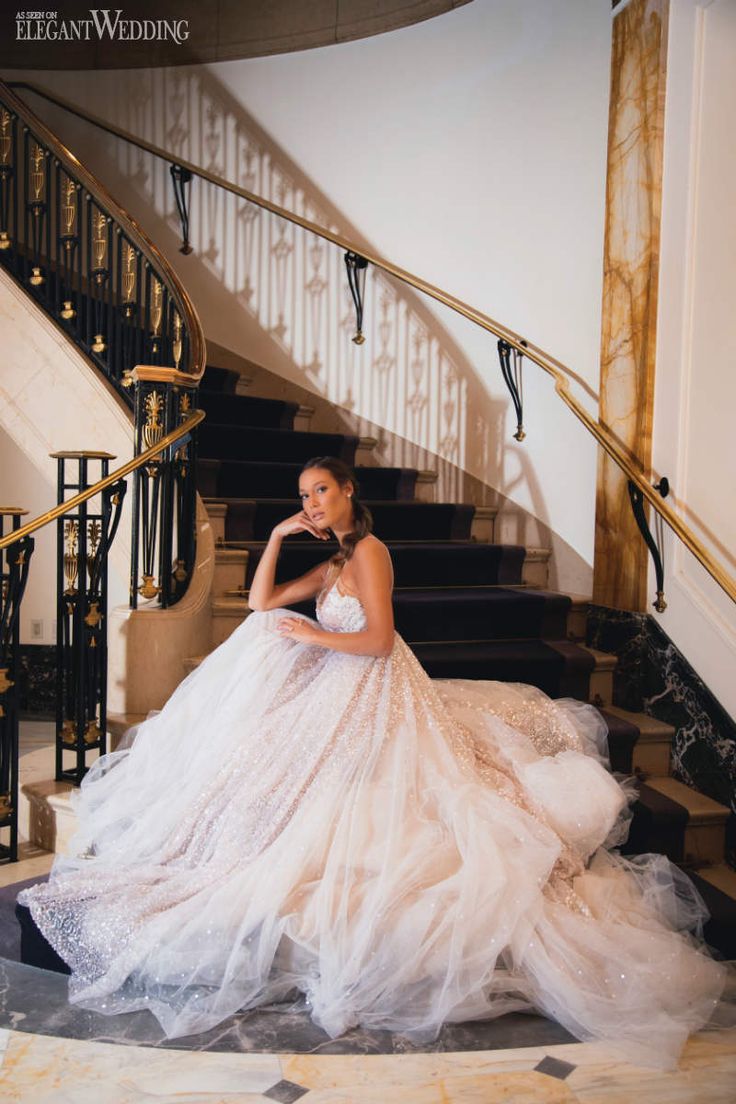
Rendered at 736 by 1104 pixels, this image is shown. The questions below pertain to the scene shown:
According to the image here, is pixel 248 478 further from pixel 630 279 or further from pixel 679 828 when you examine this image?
pixel 679 828

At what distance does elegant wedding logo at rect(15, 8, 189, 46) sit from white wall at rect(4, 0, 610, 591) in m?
0.25

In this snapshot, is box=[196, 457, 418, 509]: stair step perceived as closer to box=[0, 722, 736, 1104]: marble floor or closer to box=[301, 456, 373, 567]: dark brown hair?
box=[301, 456, 373, 567]: dark brown hair

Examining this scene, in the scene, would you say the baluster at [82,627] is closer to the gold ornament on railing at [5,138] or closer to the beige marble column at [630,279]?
the beige marble column at [630,279]

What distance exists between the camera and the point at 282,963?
9.25 ft

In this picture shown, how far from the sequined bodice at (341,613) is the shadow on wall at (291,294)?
7.24 feet

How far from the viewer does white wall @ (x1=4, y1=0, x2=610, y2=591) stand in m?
5.11

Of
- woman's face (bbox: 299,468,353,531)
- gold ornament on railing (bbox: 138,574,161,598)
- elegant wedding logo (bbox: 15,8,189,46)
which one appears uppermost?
elegant wedding logo (bbox: 15,8,189,46)

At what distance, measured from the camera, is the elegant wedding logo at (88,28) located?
700 cm

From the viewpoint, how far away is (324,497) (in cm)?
346

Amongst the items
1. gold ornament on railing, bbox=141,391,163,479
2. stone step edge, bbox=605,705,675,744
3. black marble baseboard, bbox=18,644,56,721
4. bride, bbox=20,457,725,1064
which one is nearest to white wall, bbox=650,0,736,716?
stone step edge, bbox=605,705,675,744

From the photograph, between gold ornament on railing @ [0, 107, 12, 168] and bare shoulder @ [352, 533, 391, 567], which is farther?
gold ornament on railing @ [0, 107, 12, 168]

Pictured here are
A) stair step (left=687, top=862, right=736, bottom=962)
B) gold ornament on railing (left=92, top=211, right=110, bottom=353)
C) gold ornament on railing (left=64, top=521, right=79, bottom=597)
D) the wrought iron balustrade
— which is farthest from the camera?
gold ornament on railing (left=92, top=211, right=110, bottom=353)

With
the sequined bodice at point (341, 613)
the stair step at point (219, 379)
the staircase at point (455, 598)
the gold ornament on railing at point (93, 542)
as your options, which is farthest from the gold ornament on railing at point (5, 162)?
the sequined bodice at point (341, 613)

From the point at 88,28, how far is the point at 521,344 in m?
4.09
